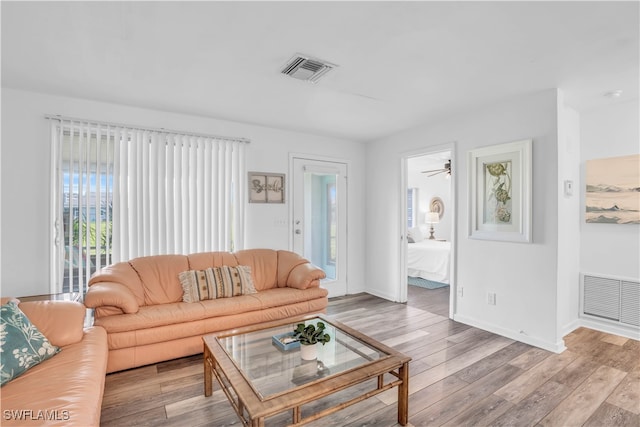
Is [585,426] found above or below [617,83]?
below

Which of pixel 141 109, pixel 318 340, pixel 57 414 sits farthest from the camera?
pixel 141 109

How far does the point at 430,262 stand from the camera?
5746mm

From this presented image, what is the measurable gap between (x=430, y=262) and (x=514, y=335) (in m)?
2.55

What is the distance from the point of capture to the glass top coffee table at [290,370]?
1533 mm

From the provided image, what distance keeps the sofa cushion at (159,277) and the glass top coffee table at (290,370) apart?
44.5 inches

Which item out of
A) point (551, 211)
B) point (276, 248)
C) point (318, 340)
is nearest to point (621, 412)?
point (551, 211)

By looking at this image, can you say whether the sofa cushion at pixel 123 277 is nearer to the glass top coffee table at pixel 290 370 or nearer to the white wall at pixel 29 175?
the white wall at pixel 29 175

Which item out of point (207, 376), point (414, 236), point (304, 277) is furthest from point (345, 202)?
point (207, 376)

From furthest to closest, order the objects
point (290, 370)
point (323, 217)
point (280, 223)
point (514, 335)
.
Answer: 1. point (323, 217)
2. point (280, 223)
3. point (514, 335)
4. point (290, 370)

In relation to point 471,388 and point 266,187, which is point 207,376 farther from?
point 266,187

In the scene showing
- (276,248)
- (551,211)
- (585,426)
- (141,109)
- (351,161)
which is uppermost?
(141,109)

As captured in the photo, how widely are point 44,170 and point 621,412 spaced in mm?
5040

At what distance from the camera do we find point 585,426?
193 cm

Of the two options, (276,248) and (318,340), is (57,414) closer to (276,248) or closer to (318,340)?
(318,340)
